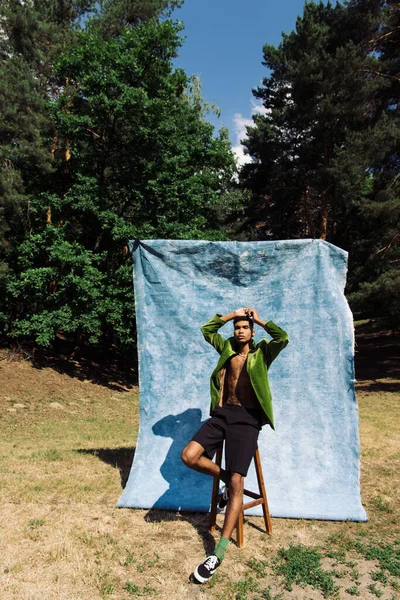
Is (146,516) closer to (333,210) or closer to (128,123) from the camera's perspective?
(128,123)

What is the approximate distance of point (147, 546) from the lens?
3.62 meters

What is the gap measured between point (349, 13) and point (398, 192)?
7.30m

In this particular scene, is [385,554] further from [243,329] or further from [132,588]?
[243,329]

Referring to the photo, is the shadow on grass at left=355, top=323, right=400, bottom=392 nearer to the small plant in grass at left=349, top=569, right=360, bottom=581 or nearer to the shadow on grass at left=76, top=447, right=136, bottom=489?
the shadow on grass at left=76, top=447, right=136, bottom=489

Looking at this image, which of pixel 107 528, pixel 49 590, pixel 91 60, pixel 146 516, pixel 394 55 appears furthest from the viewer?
pixel 394 55

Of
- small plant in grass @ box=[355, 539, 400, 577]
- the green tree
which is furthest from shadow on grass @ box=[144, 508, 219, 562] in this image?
the green tree

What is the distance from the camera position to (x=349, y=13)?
16953mm

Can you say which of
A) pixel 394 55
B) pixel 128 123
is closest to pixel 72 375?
pixel 128 123

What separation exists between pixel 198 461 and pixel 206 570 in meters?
0.77

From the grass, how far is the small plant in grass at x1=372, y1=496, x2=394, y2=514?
1 centimetres

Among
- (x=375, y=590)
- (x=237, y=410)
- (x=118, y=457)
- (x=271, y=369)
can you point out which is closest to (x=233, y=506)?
(x=237, y=410)

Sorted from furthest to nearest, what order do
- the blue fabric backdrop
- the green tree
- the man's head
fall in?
the green tree, the blue fabric backdrop, the man's head

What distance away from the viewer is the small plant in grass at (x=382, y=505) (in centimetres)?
454

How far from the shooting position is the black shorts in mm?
3553
